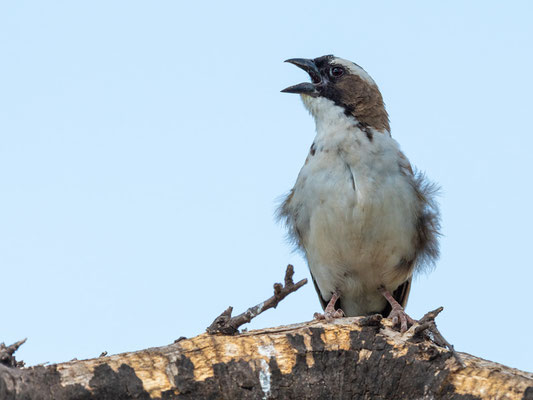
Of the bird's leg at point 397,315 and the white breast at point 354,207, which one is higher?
the white breast at point 354,207

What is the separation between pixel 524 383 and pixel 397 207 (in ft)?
9.51

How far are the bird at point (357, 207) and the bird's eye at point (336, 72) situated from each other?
0.02 metres

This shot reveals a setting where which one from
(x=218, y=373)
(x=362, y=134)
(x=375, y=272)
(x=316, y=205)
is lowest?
(x=218, y=373)

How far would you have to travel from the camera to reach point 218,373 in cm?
461

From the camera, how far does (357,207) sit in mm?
6992

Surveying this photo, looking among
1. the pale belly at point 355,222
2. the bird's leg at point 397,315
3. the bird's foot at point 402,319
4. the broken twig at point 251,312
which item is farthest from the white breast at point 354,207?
the broken twig at point 251,312

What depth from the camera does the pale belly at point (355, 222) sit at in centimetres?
704

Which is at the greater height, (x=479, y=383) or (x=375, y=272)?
(x=375, y=272)

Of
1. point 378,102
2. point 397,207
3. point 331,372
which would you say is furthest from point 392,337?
point 378,102

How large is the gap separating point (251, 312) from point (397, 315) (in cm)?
158

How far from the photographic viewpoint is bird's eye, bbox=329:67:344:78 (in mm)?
8133

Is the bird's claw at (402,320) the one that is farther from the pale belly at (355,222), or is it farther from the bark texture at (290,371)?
the pale belly at (355,222)

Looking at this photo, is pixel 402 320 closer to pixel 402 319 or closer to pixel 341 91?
pixel 402 319

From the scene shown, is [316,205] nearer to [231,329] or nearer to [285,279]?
[285,279]
